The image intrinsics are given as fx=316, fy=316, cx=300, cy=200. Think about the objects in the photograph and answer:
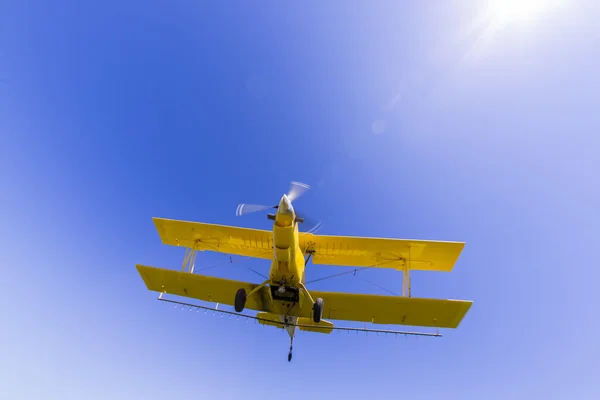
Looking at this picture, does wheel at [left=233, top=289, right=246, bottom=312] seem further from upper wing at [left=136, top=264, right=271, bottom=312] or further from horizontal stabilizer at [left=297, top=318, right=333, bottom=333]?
horizontal stabilizer at [left=297, top=318, right=333, bottom=333]

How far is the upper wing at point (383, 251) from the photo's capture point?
13.8 m

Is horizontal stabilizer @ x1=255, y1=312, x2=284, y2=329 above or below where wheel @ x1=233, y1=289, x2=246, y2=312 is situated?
above

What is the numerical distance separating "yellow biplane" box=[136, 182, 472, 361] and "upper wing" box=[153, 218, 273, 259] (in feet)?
0.15

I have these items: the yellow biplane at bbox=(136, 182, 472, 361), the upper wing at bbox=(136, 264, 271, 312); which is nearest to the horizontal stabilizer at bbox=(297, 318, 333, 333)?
the yellow biplane at bbox=(136, 182, 472, 361)

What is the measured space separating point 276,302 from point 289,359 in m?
2.59

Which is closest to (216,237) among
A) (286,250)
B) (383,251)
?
(286,250)

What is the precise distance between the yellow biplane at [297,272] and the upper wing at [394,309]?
4 centimetres

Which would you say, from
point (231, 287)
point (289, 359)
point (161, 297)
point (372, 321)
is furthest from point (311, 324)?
point (161, 297)

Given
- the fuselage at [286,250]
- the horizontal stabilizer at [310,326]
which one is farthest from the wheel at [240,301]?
the horizontal stabilizer at [310,326]

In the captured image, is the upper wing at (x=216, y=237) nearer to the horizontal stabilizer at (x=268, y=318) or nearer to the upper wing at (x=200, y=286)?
the upper wing at (x=200, y=286)

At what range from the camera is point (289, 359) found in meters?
13.1

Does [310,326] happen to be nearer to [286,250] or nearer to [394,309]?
[394,309]

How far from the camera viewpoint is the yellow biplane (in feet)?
37.6

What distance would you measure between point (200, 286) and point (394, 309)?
821 centimetres
